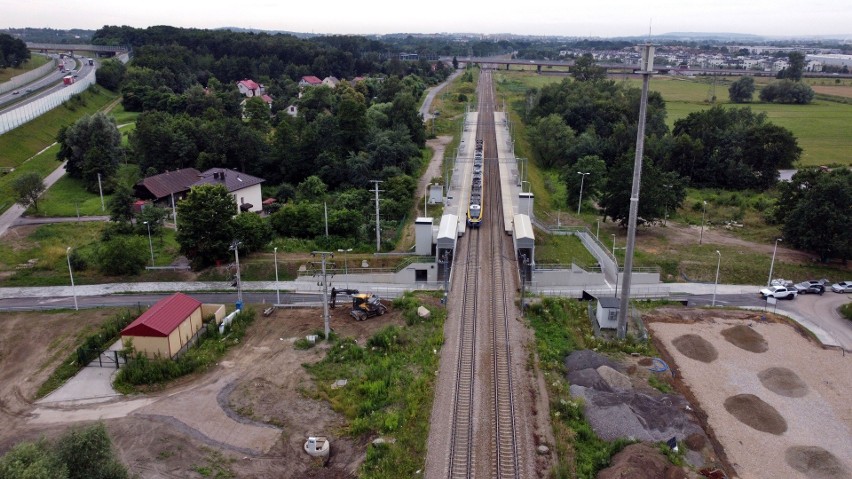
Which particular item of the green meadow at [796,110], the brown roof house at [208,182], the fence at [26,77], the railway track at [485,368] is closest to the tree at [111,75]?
the fence at [26,77]

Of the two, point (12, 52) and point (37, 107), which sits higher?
point (12, 52)

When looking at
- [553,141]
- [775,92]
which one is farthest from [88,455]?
[775,92]

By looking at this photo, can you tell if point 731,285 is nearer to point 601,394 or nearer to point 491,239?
point 491,239

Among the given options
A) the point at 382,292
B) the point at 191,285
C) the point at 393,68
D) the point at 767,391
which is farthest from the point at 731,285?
the point at 393,68

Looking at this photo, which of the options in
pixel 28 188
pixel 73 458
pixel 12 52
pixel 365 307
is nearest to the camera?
pixel 73 458

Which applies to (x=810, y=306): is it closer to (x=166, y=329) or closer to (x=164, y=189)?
(x=166, y=329)

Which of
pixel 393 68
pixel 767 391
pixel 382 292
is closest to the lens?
pixel 767 391
